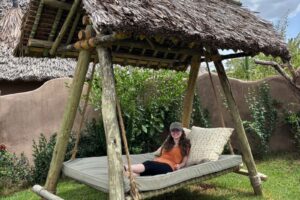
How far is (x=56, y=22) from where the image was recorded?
5484 millimetres

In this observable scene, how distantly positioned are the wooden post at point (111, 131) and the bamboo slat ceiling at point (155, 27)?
371 millimetres

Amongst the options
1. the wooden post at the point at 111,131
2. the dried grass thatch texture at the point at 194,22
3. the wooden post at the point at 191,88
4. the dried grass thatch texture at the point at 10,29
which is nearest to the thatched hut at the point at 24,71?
the dried grass thatch texture at the point at 10,29

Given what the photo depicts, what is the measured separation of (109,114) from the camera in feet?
13.9

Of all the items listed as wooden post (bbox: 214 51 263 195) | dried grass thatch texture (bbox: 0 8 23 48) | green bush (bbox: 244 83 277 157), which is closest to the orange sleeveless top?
wooden post (bbox: 214 51 263 195)

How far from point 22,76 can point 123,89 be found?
4816 mm

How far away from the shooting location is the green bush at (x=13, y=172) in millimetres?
7172

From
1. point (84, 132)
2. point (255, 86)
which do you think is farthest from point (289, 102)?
point (84, 132)

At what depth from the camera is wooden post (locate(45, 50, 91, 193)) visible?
4.88 metres

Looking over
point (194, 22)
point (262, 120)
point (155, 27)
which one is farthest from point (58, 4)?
point (262, 120)

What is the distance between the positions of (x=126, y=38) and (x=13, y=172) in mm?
3959

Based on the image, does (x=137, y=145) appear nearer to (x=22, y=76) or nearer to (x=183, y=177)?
(x=183, y=177)

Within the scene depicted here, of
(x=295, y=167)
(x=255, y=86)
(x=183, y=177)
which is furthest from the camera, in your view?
(x=255, y=86)

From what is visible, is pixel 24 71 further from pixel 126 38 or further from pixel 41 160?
pixel 126 38

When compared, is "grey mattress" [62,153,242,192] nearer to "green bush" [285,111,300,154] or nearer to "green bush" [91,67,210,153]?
"green bush" [91,67,210,153]
